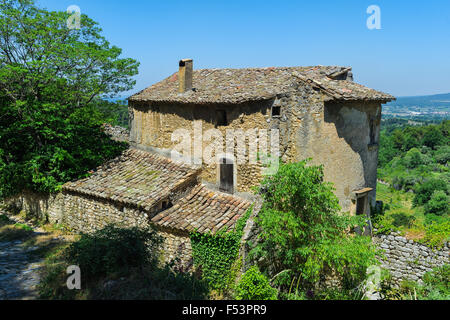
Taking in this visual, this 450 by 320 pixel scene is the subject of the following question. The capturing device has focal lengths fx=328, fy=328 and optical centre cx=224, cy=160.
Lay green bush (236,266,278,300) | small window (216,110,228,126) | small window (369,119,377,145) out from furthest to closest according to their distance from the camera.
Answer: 1. small window (369,119,377,145)
2. small window (216,110,228,126)
3. green bush (236,266,278,300)

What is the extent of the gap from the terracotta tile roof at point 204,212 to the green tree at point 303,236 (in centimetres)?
152

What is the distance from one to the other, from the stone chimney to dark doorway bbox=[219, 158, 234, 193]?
3913mm

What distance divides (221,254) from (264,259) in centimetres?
132

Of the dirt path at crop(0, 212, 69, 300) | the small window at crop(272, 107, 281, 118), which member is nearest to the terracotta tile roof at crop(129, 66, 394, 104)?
the small window at crop(272, 107, 281, 118)

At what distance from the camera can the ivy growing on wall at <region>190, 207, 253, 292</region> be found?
32.4ft

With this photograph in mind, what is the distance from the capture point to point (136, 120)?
643 inches

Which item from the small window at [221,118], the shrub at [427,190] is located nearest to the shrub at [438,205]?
the shrub at [427,190]

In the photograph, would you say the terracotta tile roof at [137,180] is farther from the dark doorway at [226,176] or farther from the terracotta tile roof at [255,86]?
the terracotta tile roof at [255,86]

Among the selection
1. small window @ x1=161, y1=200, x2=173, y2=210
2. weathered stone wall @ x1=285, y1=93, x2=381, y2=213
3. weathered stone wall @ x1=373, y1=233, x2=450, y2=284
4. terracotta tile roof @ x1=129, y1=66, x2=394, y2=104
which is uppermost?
terracotta tile roof @ x1=129, y1=66, x2=394, y2=104

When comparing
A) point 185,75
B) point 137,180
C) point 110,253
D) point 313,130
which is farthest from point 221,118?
point 110,253

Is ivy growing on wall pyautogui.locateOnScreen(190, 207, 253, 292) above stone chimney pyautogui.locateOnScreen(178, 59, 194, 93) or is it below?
below

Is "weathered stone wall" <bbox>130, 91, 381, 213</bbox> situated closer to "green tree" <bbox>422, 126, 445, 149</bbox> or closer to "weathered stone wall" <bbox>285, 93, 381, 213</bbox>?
"weathered stone wall" <bbox>285, 93, 381, 213</bbox>
